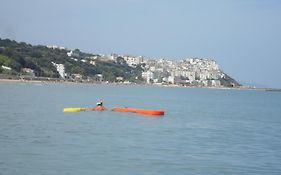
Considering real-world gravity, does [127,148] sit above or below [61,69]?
below

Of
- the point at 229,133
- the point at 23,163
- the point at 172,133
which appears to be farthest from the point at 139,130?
the point at 23,163

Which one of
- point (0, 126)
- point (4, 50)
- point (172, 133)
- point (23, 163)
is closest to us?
point (23, 163)

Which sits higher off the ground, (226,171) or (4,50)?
(4,50)

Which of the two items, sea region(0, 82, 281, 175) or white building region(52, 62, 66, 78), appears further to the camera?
white building region(52, 62, 66, 78)

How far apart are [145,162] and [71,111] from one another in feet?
94.2

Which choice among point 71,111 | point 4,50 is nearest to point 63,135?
point 71,111

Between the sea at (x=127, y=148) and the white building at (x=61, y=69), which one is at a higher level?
the white building at (x=61, y=69)

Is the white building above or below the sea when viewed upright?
above

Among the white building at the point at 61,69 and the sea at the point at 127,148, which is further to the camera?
the white building at the point at 61,69

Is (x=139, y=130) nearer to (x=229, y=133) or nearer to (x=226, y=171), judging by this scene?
(x=229, y=133)

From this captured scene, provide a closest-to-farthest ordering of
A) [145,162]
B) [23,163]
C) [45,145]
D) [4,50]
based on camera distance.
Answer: [23,163]
[145,162]
[45,145]
[4,50]

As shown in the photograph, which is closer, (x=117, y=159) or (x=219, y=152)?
(x=117, y=159)

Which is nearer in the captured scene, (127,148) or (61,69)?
(127,148)

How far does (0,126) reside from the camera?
110 ft
